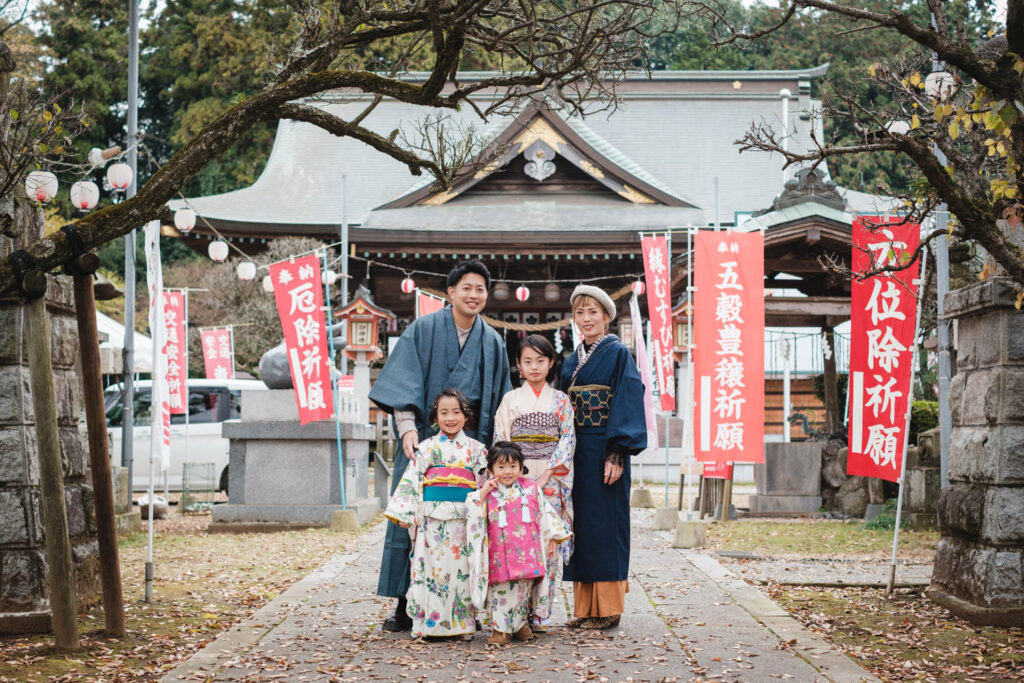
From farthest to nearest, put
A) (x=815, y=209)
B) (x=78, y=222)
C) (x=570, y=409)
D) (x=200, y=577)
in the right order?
(x=815, y=209)
(x=200, y=577)
(x=570, y=409)
(x=78, y=222)

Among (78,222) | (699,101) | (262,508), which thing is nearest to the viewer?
(78,222)

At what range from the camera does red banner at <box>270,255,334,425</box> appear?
37.2 feet

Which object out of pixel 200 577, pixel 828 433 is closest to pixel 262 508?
pixel 200 577

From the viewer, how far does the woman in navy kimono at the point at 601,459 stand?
5.72 m

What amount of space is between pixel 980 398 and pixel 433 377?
3.11 metres

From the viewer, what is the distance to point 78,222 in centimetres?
515

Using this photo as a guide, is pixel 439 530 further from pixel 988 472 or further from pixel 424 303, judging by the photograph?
pixel 424 303

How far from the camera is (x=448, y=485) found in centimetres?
543

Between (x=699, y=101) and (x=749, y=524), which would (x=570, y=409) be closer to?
(x=749, y=524)

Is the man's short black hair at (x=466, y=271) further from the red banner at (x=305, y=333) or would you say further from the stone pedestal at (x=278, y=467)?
the stone pedestal at (x=278, y=467)

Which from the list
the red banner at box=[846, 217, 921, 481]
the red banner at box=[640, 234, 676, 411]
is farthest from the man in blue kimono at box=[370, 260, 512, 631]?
the red banner at box=[640, 234, 676, 411]

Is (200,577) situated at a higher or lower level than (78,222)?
lower

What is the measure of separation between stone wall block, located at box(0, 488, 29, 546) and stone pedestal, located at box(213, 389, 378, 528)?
6.33m

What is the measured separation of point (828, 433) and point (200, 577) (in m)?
9.13
